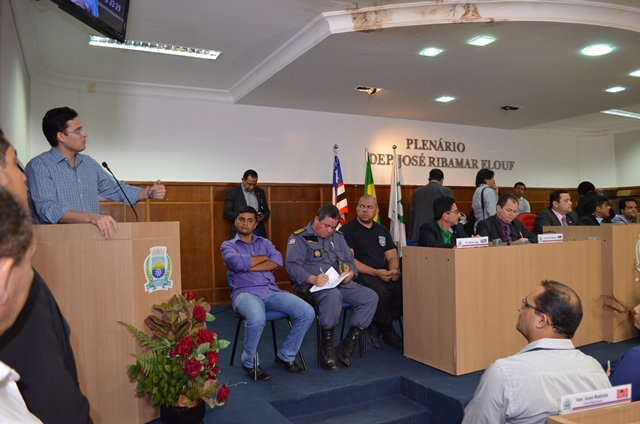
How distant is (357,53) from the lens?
4.77 meters

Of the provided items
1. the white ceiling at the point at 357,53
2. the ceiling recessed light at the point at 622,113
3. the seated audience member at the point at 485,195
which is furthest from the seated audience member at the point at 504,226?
the ceiling recessed light at the point at 622,113

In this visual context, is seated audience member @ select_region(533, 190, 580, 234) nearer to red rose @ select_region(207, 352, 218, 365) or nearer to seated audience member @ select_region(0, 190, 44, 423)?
red rose @ select_region(207, 352, 218, 365)

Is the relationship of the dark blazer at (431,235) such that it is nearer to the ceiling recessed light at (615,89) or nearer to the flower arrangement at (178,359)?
the flower arrangement at (178,359)

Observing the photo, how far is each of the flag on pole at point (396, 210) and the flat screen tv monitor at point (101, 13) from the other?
16.0ft

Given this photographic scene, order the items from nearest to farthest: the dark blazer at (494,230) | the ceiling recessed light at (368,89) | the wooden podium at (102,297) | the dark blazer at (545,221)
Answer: the wooden podium at (102,297) → the dark blazer at (494,230) → the dark blazer at (545,221) → the ceiling recessed light at (368,89)

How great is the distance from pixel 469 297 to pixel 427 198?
8.68 ft

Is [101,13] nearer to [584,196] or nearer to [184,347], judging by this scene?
[184,347]

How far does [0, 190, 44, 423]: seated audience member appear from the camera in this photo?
0.65 metres

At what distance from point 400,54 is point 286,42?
1118 mm

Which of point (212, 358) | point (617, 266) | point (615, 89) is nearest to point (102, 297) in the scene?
point (212, 358)

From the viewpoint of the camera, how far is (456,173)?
8523mm

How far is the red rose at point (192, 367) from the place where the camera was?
2457mm

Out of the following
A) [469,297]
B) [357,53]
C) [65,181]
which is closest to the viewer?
[65,181]

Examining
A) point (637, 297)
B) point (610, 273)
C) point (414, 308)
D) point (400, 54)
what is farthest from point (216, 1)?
point (637, 297)
